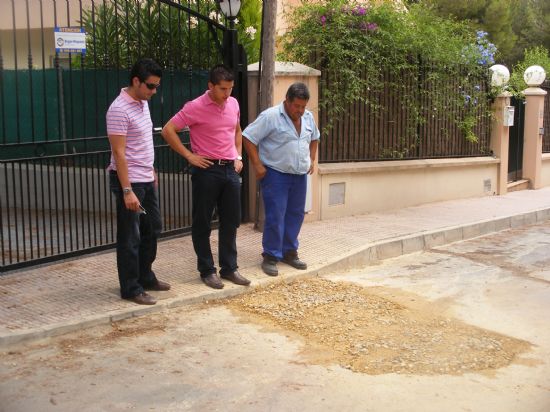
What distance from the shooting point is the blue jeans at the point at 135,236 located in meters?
5.77

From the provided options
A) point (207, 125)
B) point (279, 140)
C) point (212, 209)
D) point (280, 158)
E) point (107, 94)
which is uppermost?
point (107, 94)

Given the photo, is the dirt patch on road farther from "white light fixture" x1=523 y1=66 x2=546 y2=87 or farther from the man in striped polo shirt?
"white light fixture" x1=523 y1=66 x2=546 y2=87

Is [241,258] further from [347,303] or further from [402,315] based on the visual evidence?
[402,315]

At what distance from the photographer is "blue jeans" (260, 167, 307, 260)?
702 centimetres

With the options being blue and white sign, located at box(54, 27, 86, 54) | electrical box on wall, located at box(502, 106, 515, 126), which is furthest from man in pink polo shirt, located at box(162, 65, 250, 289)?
electrical box on wall, located at box(502, 106, 515, 126)

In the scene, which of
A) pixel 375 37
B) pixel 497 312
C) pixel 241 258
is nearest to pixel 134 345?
pixel 241 258

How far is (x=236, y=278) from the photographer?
6602mm

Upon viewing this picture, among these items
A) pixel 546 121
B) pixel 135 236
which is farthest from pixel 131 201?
pixel 546 121

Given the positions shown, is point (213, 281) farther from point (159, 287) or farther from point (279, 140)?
point (279, 140)

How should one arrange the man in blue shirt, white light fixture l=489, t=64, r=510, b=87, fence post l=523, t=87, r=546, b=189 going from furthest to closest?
fence post l=523, t=87, r=546, b=189 < white light fixture l=489, t=64, r=510, b=87 < the man in blue shirt

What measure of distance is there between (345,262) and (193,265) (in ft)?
5.36

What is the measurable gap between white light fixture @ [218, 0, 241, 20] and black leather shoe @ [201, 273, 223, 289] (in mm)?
3380

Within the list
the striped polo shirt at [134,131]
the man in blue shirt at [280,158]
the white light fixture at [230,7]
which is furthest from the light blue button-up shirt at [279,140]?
the white light fixture at [230,7]

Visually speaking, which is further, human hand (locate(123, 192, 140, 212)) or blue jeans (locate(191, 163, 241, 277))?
blue jeans (locate(191, 163, 241, 277))
